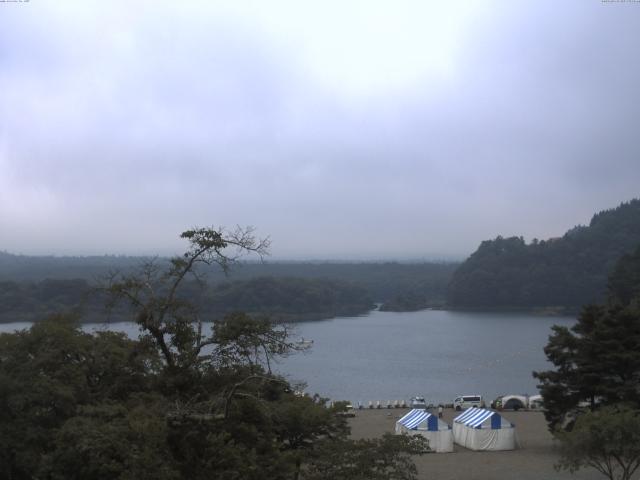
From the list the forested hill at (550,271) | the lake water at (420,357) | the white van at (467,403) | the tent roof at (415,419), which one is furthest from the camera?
the forested hill at (550,271)

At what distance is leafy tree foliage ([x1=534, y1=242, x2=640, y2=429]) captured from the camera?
550 inches

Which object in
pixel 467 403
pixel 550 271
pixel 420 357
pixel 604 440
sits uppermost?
pixel 550 271

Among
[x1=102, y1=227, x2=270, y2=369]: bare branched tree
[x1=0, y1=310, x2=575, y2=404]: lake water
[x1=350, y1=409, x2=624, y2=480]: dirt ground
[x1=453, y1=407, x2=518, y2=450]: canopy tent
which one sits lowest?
[x1=0, y1=310, x2=575, y2=404]: lake water

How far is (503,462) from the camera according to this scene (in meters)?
13.9

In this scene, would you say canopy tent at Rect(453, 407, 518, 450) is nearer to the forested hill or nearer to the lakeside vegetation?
the lakeside vegetation

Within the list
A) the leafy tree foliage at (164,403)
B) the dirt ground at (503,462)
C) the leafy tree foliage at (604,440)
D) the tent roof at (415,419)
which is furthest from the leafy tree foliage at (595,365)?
the leafy tree foliage at (164,403)

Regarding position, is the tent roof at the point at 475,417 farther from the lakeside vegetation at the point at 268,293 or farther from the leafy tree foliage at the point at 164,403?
the lakeside vegetation at the point at 268,293

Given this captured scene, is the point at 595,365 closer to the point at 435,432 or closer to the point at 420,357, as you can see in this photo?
the point at 435,432

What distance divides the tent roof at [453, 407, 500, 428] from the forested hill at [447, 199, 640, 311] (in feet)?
163

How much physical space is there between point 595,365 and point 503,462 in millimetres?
2475

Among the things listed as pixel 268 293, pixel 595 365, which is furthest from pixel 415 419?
pixel 268 293

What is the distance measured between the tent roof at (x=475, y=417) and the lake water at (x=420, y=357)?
352 centimetres

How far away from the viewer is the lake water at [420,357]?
1104 inches

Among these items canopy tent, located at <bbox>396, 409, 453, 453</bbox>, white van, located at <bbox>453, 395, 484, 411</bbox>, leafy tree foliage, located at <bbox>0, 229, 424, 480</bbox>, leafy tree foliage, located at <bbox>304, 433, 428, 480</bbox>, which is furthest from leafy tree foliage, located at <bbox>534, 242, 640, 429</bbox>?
leafy tree foliage, located at <bbox>304, 433, 428, 480</bbox>
